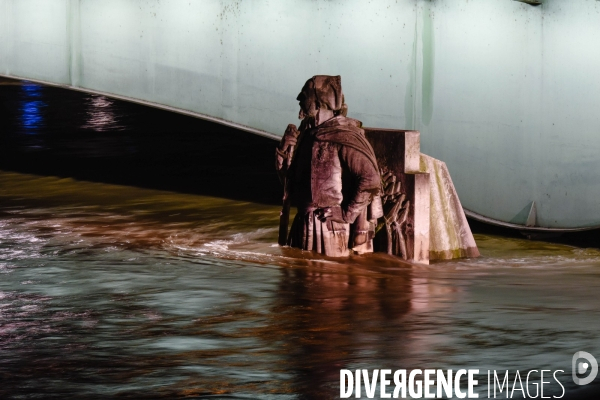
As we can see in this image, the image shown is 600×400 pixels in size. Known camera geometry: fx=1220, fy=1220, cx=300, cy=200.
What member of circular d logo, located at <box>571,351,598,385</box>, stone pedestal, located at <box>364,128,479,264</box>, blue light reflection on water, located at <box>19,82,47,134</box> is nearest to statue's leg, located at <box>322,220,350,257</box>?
stone pedestal, located at <box>364,128,479,264</box>

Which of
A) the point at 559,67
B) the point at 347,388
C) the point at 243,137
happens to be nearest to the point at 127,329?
the point at 347,388

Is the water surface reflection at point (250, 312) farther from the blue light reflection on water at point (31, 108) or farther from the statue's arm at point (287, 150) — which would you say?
the blue light reflection on water at point (31, 108)

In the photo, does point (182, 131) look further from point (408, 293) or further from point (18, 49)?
point (408, 293)

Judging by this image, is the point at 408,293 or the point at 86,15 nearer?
the point at 408,293

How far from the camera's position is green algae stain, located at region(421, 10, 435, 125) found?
14750mm

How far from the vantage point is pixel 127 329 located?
30.5 ft

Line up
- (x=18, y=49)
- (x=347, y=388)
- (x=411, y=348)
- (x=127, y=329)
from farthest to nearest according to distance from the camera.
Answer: (x=18, y=49)
(x=127, y=329)
(x=411, y=348)
(x=347, y=388)

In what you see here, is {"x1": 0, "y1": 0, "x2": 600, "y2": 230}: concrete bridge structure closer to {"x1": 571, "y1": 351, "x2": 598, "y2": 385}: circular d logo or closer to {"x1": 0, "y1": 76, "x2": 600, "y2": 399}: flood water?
{"x1": 0, "y1": 76, "x2": 600, "y2": 399}: flood water

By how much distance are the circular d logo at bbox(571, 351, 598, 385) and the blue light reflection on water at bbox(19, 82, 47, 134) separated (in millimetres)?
25966

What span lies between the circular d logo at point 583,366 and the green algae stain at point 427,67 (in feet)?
23.1

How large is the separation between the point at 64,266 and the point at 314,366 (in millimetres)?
5536

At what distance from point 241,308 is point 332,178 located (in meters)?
2.90

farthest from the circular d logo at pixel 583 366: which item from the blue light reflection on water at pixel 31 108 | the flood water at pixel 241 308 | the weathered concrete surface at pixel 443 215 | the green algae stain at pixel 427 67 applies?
the blue light reflection on water at pixel 31 108

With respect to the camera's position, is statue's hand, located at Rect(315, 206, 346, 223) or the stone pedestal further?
the stone pedestal
